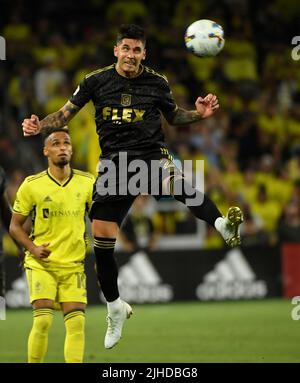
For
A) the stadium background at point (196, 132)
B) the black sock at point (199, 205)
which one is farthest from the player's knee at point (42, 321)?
the stadium background at point (196, 132)

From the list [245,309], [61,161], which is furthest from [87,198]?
[245,309]

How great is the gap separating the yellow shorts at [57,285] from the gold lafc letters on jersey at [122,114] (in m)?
1.49

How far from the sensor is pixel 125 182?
9.38 meters

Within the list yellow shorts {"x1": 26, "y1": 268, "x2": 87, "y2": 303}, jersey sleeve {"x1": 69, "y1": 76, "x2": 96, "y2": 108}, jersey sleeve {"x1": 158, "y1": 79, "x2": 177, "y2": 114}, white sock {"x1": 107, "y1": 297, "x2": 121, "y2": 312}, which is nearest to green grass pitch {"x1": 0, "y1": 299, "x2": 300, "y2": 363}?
white sock {"x1": 107, "y1": 297, "x2": 121, "y2": 312}

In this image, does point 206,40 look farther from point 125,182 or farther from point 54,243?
point 54,243

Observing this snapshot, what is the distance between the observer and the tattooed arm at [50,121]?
906cm

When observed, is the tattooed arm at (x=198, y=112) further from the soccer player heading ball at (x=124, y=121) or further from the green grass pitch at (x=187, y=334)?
the green grass pitch at (x=187, y=334)

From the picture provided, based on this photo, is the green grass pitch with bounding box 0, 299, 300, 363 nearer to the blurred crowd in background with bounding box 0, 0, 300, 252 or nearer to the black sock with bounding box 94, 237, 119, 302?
the black sock with bounding box 94, 237, 119, 302

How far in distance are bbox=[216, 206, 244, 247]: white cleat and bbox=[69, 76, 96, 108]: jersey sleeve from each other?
174 centimetres

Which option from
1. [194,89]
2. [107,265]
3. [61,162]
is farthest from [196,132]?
[107,265]

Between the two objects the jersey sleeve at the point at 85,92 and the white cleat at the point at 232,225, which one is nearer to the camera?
the white cleat at the point at 232,225

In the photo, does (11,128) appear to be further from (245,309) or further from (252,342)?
(252,342)

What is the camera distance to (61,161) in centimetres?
997

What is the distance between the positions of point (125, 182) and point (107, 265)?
818mm
